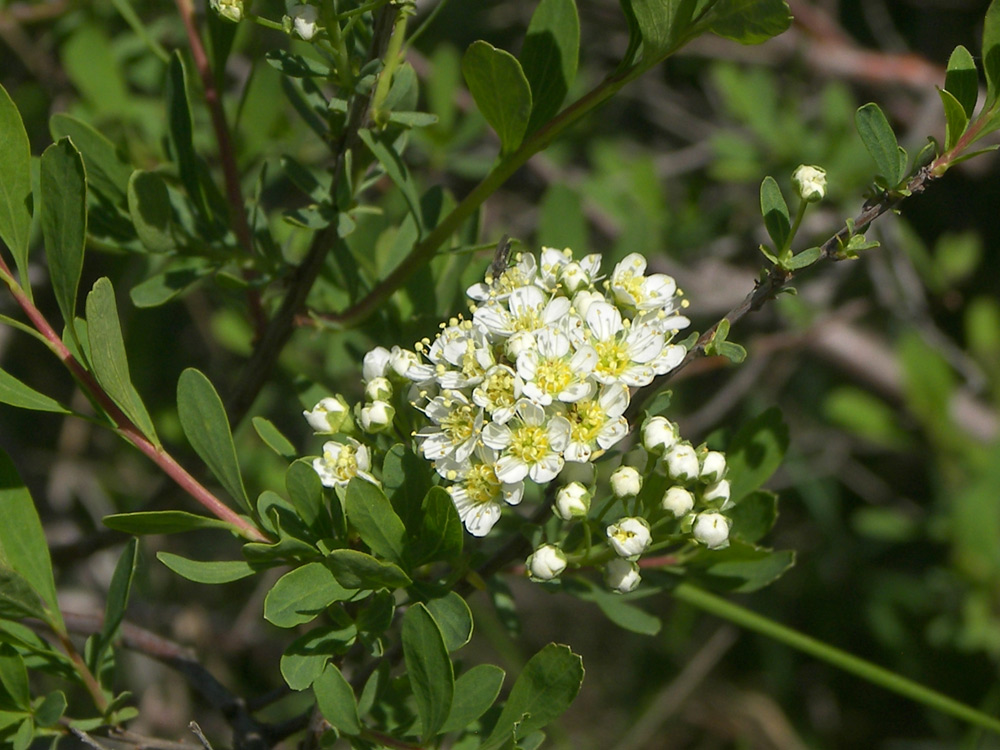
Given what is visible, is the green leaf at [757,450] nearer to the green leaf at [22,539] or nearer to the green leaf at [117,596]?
the green leaf at [117,596]

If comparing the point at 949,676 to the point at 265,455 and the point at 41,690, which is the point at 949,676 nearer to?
the point at 265,455

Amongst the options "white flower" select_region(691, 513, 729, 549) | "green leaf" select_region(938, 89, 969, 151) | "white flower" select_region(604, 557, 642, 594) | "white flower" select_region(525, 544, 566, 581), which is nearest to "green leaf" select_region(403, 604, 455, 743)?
"white flower" select_region(525, 544, 566, 581)

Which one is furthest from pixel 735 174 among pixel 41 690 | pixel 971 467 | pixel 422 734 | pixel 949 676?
pixel 41 690

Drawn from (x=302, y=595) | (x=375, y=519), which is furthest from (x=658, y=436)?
(x=302, y=595)

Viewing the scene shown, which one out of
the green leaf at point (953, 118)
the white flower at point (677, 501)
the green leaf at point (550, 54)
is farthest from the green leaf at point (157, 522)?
the green leaf at point (953, 118)

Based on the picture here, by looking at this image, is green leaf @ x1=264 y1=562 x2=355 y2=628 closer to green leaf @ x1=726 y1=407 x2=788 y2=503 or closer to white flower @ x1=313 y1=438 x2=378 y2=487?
white flower @ x1=313 y1=438 x2=378 y2=487

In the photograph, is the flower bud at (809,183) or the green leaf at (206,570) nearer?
the green leaf at (206,570)
